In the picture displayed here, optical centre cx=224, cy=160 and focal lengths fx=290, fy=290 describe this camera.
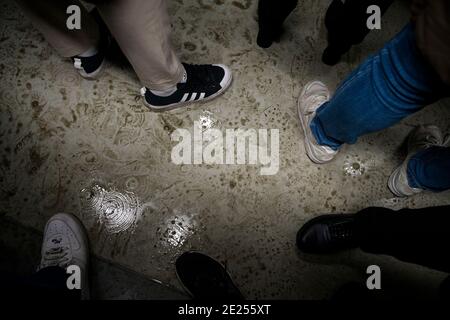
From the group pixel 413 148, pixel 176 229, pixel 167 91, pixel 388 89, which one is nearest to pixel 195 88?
pixel 167 91

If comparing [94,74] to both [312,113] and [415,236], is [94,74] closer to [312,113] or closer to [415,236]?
[312,113]

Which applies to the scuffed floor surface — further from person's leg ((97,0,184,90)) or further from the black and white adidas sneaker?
person's leg ((97,0,184,90))

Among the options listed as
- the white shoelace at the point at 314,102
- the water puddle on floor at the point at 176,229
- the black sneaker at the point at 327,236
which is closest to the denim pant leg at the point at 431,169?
the black sneaker at the point at 327,236

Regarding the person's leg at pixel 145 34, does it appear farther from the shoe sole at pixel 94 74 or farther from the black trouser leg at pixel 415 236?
the black trouser leg at pixel 415 236

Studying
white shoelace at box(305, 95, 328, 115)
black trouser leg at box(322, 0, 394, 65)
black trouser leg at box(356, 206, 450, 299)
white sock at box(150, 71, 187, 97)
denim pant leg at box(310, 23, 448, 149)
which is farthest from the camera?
white shoelace at box(305, 95, 328, 115)

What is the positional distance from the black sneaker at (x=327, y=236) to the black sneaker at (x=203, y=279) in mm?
332

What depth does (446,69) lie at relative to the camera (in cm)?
56

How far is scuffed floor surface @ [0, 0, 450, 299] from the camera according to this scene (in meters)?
1.21

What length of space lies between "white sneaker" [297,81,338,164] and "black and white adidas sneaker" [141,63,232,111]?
35cm

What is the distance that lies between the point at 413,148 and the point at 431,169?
9.5 inches

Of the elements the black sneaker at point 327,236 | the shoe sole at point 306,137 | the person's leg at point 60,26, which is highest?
the person's leg at point 60,26

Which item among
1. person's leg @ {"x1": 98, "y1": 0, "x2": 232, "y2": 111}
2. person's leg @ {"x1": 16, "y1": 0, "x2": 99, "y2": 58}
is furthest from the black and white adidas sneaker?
person's leg @ {"x1": 16, "y1": 0, "x2": 99, "y2": 58}

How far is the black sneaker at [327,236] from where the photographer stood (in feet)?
3.81
